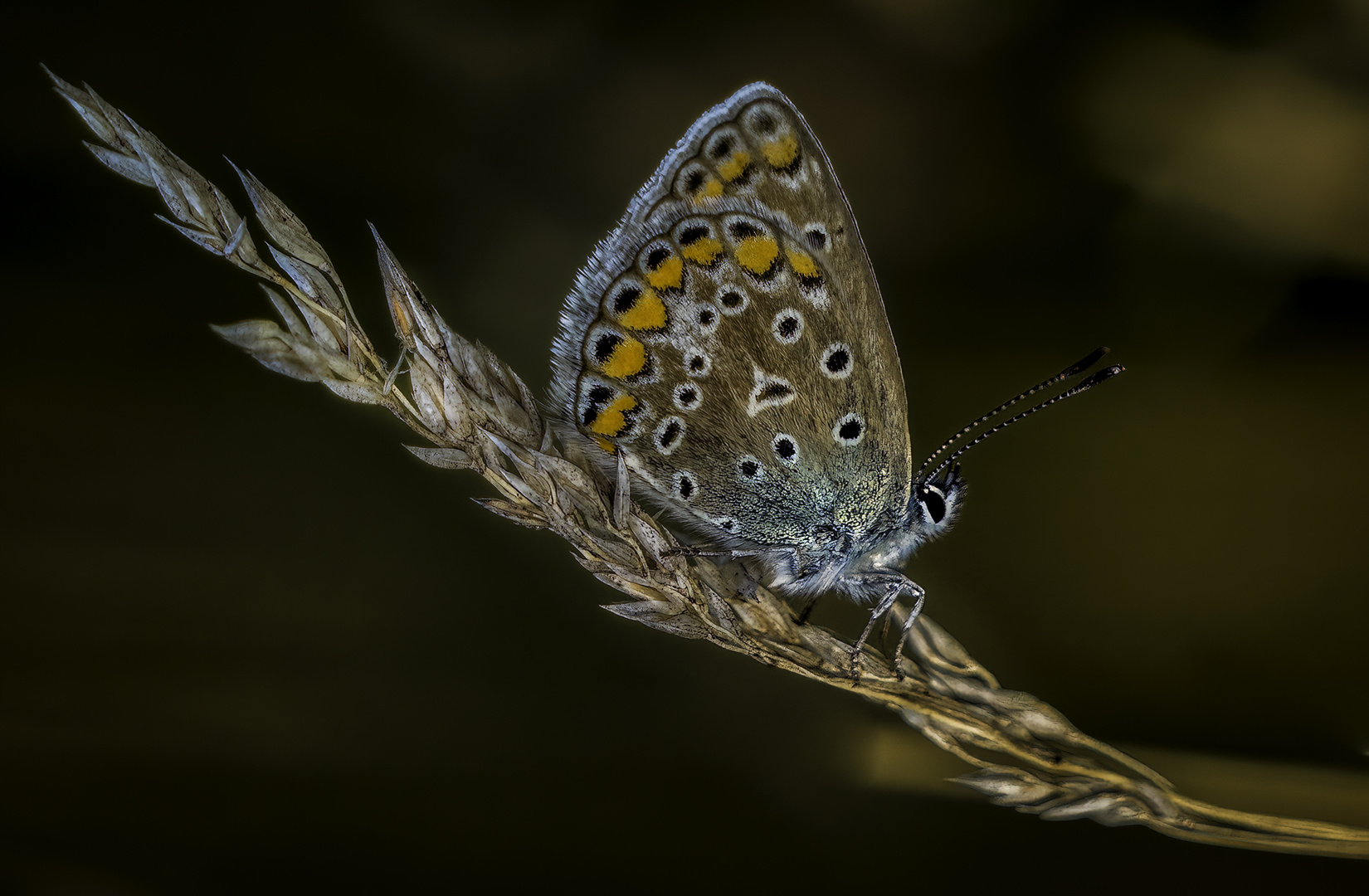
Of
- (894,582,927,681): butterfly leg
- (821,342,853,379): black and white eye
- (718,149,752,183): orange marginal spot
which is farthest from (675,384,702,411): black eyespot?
(894,582,927,681): butterfly leg

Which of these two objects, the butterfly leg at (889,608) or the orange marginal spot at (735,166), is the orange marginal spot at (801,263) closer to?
the orange marginal spot at (735,166)

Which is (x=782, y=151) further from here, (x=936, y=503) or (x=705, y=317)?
(x=936, y=503)

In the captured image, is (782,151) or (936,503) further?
(936,503)

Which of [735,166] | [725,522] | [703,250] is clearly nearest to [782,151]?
[735,166]

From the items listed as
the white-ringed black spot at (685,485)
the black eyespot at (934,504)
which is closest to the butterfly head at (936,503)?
the black eyespot at (934,504)

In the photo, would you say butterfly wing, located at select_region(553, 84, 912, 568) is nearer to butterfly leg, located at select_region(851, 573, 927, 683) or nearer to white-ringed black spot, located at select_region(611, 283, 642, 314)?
white-ringed black spot, located at select_region(611, 283, 642, 314)

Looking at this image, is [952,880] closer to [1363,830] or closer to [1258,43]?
[1363,830]

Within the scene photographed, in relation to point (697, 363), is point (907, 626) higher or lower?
lower
